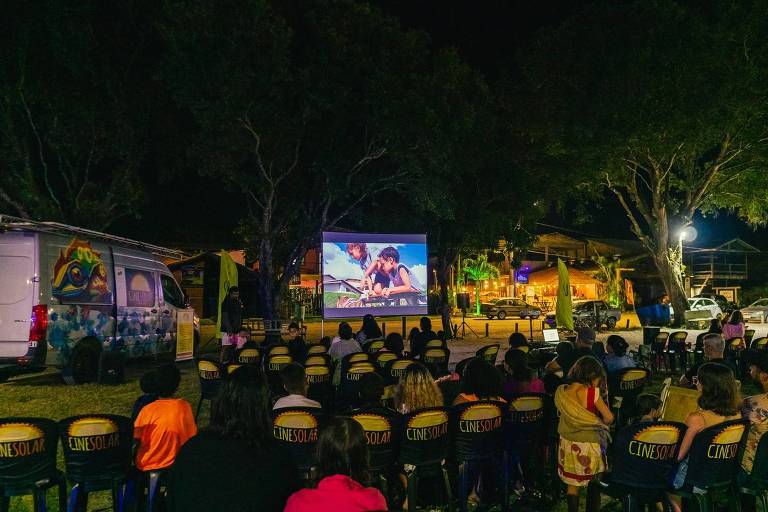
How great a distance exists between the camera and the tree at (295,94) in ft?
57.5

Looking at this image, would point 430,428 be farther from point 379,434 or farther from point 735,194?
point 735,194

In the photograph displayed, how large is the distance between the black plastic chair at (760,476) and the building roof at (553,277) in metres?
41.4

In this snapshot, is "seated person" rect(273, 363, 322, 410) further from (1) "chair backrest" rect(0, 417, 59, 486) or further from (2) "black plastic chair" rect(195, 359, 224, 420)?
(2) "black plastic chair" rect(195, 359, 224, 420)

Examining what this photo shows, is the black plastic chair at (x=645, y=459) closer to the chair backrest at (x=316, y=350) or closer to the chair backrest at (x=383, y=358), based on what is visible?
the chair backrest at (x=383, y=358)

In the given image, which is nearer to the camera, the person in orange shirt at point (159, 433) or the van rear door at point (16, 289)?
the person in orange shirt at point (159, 433)

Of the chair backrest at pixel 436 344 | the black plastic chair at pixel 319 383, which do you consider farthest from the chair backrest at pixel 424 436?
the chair backrest at pixel 436 344

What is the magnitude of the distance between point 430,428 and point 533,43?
22.9 metres

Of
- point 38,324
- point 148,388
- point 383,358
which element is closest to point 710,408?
point 148,388

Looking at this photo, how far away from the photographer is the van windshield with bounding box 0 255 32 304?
410 inches

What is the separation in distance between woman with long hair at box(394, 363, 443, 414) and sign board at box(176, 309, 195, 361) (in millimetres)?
10261

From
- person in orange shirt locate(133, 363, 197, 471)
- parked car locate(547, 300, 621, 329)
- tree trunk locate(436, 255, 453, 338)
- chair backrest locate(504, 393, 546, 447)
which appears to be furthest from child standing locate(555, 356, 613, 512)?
parked car locate(547, 300, 621, 329)

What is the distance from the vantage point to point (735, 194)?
2983cm

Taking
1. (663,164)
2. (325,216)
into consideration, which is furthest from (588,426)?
(663,164)

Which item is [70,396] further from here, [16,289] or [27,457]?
[27,457]
